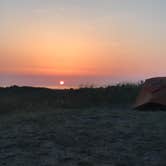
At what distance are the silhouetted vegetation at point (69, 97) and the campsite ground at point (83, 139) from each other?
73.5 inches

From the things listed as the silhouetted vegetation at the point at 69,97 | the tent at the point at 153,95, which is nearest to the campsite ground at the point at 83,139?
the tent at the point at 153,95

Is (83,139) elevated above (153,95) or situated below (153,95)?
below

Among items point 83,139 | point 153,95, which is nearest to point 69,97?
point 153,95

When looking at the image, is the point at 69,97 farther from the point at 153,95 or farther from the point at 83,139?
the point at 83,139

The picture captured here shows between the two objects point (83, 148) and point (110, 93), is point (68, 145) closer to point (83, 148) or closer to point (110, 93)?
point (83, 148)

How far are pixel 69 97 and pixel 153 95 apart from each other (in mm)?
2570

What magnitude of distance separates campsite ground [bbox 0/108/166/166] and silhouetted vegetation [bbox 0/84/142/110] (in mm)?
1868

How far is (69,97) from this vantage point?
1292cm

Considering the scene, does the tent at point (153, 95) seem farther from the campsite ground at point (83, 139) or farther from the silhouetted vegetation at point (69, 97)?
the campsite ground at point (83, 139)

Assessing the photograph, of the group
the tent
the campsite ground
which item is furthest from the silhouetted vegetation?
the campsite ground

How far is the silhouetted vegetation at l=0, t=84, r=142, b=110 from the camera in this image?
12.0m

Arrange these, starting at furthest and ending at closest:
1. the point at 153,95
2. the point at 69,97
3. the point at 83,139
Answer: the point at 69,97 → the point at 153,95 → the point at 83,139

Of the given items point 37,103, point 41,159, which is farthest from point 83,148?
point 37,103

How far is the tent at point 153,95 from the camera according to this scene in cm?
1101
